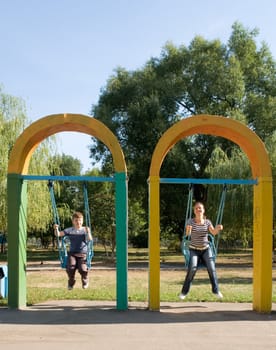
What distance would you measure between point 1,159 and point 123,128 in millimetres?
10674

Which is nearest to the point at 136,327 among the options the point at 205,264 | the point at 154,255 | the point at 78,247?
the point at 154,255

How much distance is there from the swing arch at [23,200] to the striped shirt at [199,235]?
1.20 meters

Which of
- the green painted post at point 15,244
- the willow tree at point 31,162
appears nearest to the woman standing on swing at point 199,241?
the green painted post at point 15,244

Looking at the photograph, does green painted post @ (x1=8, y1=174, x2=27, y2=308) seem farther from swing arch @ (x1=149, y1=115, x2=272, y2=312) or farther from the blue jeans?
the blue jeans

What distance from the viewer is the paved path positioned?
5.86m

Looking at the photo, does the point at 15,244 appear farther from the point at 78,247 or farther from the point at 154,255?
the point at 154,255

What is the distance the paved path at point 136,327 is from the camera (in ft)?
19.2

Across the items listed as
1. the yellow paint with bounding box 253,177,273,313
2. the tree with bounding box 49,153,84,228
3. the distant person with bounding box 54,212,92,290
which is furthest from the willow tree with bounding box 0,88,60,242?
the yellow paint with bounding box 253,177,273,313

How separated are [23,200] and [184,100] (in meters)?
24.4

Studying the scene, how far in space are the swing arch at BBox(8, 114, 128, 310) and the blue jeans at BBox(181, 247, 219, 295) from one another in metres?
1.05

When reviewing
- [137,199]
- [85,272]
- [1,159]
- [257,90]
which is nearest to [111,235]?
[137,199]

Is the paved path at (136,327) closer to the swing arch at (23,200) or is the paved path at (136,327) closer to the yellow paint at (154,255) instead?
the yellow paint at (154,255)

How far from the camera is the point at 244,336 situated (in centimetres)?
630

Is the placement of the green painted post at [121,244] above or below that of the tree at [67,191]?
below
